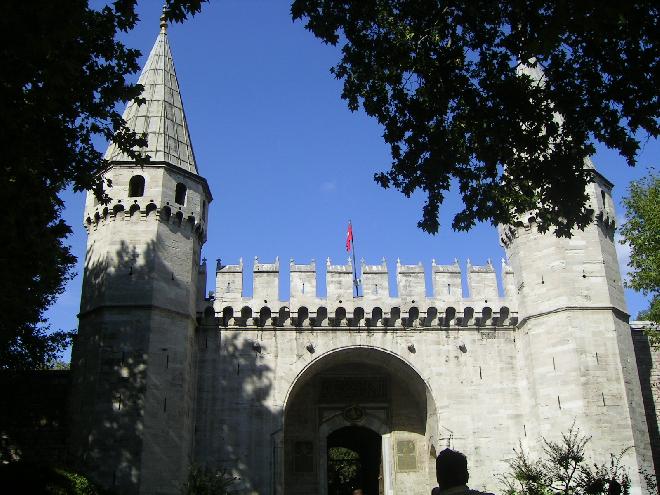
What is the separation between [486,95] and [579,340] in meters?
9.90

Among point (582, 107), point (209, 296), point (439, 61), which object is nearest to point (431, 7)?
point (439, 61)

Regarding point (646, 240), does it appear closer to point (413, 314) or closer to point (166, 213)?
point (413, 314)

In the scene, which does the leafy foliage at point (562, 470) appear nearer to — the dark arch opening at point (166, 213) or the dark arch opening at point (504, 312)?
the dark arch opening at point (504, 312)

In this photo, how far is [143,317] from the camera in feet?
56.7

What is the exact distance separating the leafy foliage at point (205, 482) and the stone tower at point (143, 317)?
0.46m

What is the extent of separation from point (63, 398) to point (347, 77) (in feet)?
39.5

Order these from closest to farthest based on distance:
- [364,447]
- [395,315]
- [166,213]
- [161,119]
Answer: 1. [166,213]
2. [395,315]
3. [161,119]
4. [364,447]

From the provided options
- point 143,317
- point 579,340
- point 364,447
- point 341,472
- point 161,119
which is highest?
point 161,119

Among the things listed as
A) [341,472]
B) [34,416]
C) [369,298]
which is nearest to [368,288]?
[369,298]

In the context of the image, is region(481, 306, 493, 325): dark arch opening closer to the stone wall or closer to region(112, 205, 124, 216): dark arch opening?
the stone wall

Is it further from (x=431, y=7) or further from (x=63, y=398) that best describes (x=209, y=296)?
(x=431, y=7)

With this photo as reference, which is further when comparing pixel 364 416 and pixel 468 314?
pixel 364 416

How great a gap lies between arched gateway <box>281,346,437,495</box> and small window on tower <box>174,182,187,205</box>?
224 inches

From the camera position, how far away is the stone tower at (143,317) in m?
16.2
